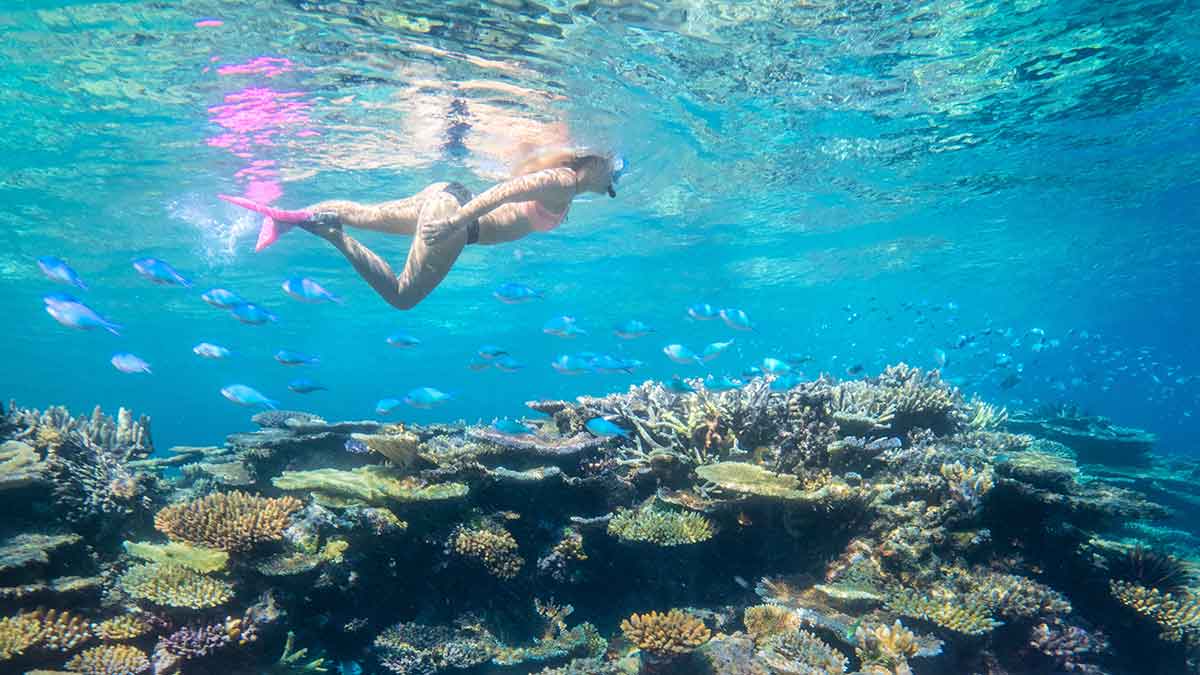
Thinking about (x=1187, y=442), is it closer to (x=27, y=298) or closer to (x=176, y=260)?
(x=176, y=260)

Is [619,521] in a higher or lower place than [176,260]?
lower

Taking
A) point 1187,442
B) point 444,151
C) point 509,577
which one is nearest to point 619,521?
point 509,577

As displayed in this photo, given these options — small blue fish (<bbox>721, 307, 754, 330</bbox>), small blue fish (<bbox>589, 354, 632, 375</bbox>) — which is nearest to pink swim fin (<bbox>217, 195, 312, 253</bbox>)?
small blue fish (<bbox>589, 354, 632, 375</bbox>)

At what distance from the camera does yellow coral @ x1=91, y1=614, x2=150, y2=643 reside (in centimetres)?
419

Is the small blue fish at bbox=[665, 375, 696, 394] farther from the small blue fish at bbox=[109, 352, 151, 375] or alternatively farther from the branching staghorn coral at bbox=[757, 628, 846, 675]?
the small blue fish at bbox=[109, 352, 151, 375]

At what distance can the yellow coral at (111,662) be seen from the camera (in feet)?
12.8

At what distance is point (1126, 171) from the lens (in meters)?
21.8

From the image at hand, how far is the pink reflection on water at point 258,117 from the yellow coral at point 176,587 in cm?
1153

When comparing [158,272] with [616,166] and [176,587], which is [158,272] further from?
[616,166]

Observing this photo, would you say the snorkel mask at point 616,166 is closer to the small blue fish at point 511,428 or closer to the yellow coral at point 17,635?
the small blue fish at point 511,428

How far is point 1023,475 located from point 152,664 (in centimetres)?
733

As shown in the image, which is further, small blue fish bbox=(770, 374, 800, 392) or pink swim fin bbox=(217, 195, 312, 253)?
small blue fish bbox=(770, 374, 800, 392)

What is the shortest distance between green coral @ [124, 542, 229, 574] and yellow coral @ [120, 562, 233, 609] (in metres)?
0.07

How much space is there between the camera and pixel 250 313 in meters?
9.41
